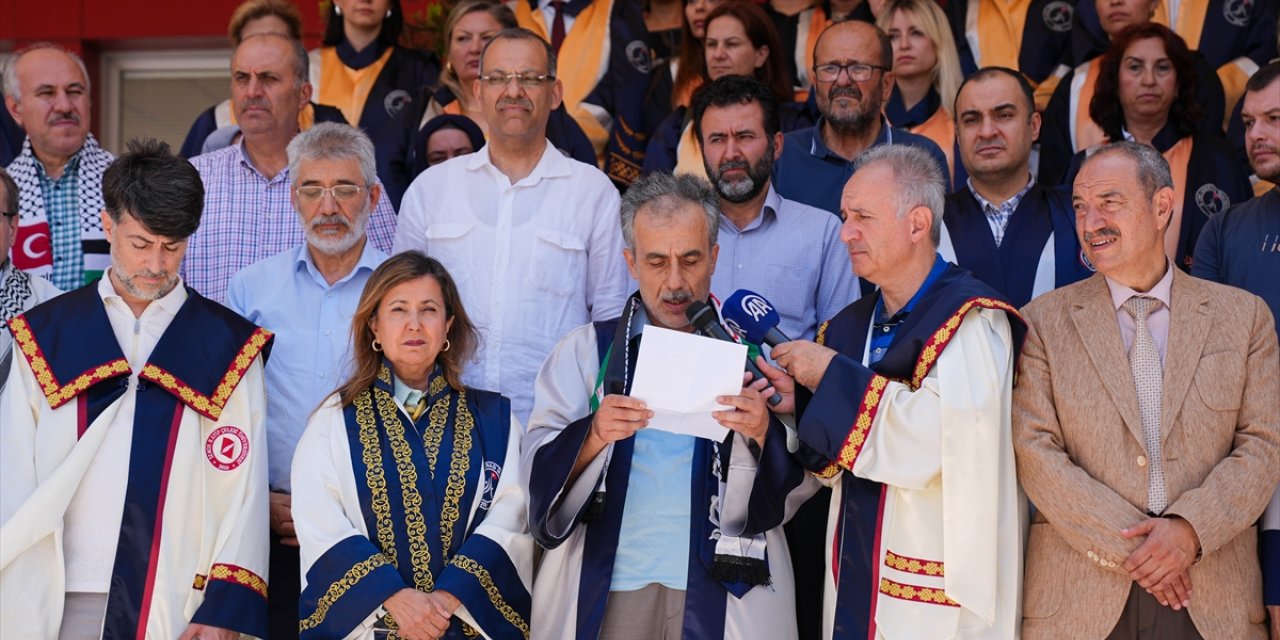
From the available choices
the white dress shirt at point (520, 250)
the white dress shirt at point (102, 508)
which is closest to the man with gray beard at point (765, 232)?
the white dress shirt at point (520, 250)

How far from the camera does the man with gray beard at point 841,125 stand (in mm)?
5809

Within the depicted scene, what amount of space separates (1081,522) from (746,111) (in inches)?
85.9

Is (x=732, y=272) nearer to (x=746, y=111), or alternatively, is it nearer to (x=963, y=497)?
(x=746, y=111)

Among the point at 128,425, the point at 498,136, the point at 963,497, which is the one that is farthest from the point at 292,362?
the point at 963,497

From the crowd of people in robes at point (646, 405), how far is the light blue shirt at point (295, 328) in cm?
1

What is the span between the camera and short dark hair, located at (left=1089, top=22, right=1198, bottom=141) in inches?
238

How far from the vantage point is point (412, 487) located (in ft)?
13.8

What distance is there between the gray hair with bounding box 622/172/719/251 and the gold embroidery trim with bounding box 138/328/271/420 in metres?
1.26

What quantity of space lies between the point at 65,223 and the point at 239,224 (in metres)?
0.76

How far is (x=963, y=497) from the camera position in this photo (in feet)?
12.4

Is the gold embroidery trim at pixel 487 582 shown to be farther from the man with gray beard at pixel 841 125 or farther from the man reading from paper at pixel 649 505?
the man with gray beard at pixel 841 125

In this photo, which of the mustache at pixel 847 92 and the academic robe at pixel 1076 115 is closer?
the mustache at pixel 847 92

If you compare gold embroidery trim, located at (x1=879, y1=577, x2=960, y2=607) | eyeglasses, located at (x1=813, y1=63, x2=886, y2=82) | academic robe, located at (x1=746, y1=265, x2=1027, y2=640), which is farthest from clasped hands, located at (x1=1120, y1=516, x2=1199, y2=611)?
eyeglasses, located at (x1=813, y1=63, x2=886, y2=82)

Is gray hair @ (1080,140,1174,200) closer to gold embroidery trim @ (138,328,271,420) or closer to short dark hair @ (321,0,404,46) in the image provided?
gold embroidery trim @ (138,328,271,420)
